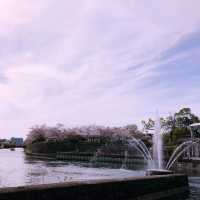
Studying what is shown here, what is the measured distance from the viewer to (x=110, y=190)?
15.8 metres

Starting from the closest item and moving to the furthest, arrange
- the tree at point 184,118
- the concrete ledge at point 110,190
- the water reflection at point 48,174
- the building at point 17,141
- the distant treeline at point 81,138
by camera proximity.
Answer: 1. the concrete ledge at point 110,190
2. the water reflection at point 48,174
3. the tree at point 184,118
4. the distant treeline at point 81,138
5. the building at point 17,141

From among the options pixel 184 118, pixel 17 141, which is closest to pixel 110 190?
pixel 184 118

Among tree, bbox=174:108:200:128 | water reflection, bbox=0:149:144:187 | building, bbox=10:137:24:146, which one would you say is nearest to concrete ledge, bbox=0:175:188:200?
water reflection, bbox=0:149:144:187

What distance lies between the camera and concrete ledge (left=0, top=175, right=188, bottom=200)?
41.1 feet

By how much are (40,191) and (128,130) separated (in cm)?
9991

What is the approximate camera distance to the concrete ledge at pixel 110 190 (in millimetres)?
12539

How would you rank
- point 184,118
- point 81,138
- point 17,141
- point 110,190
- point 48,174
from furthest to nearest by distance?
point 17,141 < point 81,138 < point 184,118 < point 48,174 < point 110,190

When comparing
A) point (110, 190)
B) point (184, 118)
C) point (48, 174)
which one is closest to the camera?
point (110, 190)

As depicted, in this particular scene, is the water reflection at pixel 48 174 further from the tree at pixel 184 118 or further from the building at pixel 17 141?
the building at pixel 17 141

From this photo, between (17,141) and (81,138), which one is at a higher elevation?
(17,141)

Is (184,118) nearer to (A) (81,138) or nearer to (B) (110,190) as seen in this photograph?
(A) (81,138)

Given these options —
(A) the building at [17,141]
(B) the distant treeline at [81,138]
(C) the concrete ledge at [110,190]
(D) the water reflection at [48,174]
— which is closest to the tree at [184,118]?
(B) the distant treeline at [81,138]

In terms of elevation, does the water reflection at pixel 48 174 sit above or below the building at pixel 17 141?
below

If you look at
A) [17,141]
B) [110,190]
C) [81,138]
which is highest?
[17,141]
